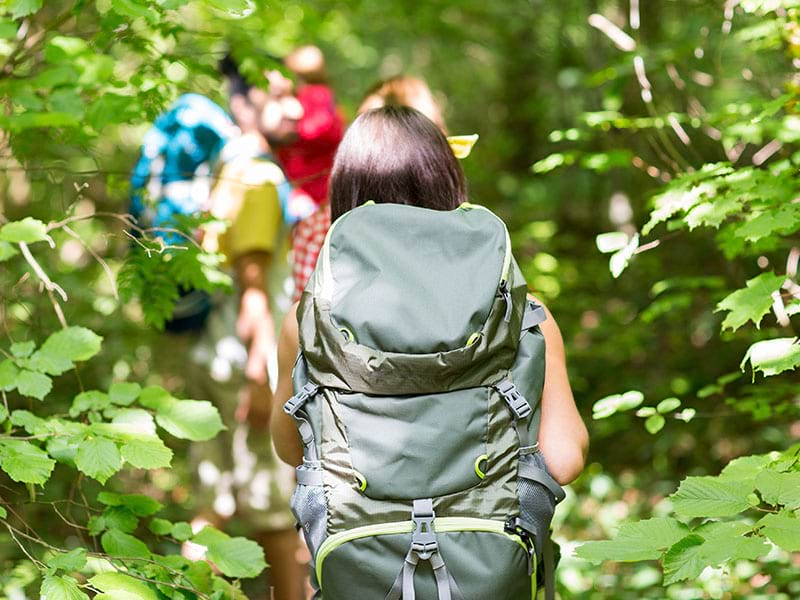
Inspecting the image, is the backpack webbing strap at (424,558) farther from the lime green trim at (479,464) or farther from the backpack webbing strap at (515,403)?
the backpack webbing strap at (515,403)

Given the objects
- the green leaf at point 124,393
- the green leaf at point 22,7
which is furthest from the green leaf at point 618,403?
the green leaf at point 22,7

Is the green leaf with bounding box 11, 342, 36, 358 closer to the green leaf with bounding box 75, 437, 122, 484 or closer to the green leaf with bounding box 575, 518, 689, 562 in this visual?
the green leaf with bounding box 75, 437, 122, 484

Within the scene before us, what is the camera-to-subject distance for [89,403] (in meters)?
2.48

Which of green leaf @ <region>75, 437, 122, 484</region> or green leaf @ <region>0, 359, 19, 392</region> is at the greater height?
green leaf @ <region>75, 437, 122, 484</region>

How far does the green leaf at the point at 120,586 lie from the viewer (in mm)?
2016

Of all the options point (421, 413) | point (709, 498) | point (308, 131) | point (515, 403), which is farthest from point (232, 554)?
point (308, 131)

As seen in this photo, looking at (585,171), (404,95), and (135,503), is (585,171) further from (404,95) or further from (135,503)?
(135,503)

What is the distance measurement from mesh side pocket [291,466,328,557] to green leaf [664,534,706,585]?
2.32 ft

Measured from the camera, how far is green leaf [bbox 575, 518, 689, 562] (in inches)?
74.9

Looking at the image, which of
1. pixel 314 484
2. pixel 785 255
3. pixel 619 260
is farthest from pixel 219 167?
pixel 785 255

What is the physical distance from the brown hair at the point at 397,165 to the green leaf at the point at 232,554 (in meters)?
0.97

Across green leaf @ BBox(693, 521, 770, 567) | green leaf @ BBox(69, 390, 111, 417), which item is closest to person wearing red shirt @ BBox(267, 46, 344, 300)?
green leaf @ BBox(69, 390, 111, 417)

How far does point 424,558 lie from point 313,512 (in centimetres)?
25

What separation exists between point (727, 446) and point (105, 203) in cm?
440
